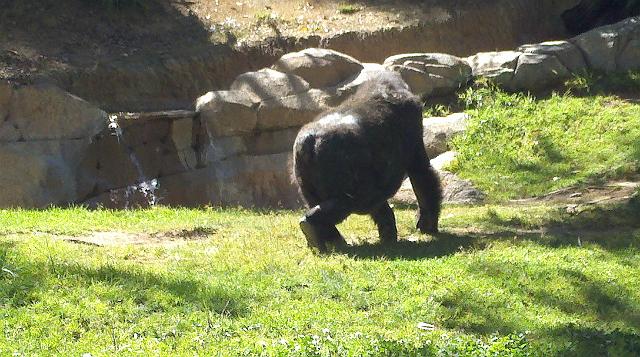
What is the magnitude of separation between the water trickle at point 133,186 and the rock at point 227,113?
1300 millimetres

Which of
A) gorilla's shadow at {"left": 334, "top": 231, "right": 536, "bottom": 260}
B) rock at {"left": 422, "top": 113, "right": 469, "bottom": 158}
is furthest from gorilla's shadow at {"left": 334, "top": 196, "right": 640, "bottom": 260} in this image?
rock at {"left": 422, "top": 113, "right": 469, "bottom": 158}

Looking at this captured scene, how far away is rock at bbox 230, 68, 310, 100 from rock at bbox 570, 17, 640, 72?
6.03 meters

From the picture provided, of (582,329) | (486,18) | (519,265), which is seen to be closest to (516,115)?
(486,18)

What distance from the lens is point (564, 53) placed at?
65.3 ft

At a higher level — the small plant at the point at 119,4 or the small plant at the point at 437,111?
the small plant at the point at 119,4

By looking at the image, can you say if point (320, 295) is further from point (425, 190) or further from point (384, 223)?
point (425, 190)

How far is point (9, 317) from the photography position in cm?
748

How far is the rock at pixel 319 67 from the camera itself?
1825cm

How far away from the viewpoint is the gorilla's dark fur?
1046 cm

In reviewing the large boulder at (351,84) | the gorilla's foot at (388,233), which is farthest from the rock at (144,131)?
the gorilla's foot at (388,233)

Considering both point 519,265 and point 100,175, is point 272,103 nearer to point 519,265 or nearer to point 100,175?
point 100,175

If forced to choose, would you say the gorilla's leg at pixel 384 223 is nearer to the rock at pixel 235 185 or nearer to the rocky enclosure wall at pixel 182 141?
the rock at pixel 235 185

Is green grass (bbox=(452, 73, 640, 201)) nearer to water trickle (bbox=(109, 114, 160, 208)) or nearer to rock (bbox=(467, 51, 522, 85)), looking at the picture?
rock (bbox=(467, 51, 522, 85))

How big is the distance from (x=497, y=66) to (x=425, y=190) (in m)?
8.62
